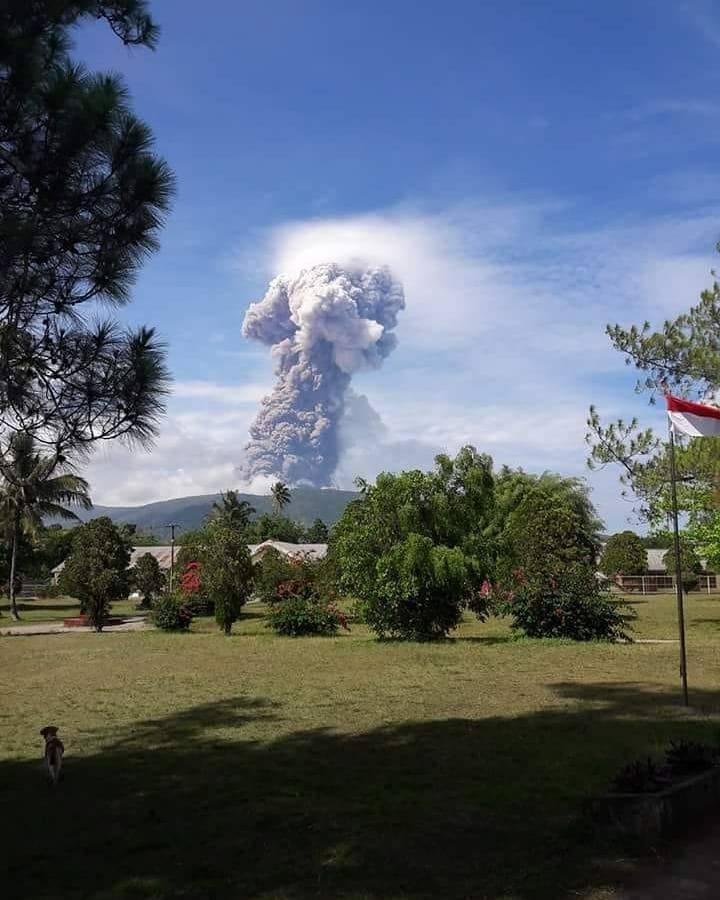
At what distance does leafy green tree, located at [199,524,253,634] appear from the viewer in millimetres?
31562

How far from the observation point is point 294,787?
9.15 m

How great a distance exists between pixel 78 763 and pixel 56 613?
157ft

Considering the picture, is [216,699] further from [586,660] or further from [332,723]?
[586,660]

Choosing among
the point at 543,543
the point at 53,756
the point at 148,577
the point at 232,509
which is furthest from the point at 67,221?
the point at 232,509

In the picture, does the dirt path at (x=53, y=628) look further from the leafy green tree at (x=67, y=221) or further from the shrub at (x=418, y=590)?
the leafy green tree at (x=67, y=221)

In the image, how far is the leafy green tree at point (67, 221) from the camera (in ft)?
27.3

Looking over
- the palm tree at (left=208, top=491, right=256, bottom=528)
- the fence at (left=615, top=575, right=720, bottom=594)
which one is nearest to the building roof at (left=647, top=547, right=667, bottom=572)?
the fence at (left=615, top=575, right=720, bottom=594)

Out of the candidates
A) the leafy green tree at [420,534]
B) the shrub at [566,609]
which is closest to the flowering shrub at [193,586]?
the leafy green tree at [420,534]

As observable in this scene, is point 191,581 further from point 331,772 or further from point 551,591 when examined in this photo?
point 331,772

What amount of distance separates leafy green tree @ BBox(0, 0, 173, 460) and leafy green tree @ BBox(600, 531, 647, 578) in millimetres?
63116

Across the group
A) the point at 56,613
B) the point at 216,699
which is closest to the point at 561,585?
the point at 216,699

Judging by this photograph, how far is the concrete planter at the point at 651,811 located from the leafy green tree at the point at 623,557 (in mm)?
62044

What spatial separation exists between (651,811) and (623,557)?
6369 cm

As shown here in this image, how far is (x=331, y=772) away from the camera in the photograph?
9.76m
